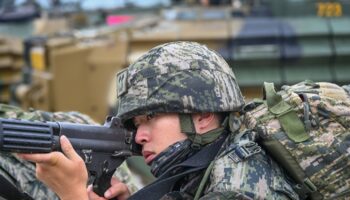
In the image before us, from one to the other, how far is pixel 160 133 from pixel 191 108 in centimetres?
12

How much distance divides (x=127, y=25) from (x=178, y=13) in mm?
567

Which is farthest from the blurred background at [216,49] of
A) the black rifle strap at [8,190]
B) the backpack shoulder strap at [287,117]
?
the backpack shoulder strap at [287,117]

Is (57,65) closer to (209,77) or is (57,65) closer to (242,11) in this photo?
(242,11)

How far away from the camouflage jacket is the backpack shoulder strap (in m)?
0.10

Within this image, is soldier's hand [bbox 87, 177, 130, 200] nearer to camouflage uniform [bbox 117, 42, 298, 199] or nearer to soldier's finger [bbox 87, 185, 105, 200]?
soldier's finger [bbox 87, 185, 105, 200]

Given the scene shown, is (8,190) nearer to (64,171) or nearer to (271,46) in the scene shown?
(64,171)

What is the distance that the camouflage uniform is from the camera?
2.12 meters

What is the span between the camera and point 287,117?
2.27 meters

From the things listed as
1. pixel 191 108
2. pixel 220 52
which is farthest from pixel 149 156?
pixel 220 52

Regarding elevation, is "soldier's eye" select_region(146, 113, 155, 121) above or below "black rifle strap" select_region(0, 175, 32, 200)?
above

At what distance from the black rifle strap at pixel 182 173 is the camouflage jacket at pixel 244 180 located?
3 cm

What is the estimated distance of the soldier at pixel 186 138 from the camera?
6.94 ft

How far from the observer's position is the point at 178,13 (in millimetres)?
8219

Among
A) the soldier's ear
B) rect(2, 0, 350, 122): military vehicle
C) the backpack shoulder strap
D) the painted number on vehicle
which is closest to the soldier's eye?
the soldier's ear
